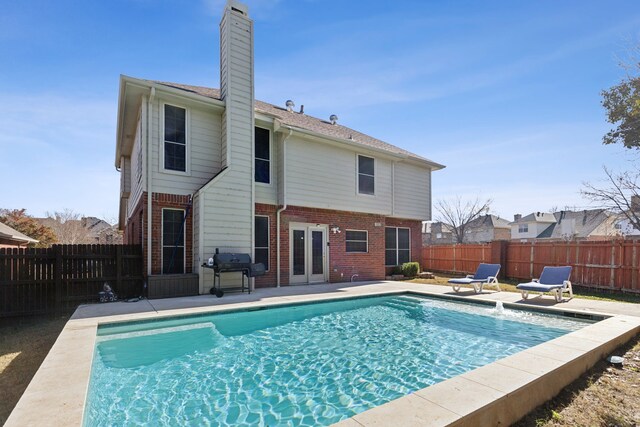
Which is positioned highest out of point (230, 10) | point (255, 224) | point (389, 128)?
point (230, 10)

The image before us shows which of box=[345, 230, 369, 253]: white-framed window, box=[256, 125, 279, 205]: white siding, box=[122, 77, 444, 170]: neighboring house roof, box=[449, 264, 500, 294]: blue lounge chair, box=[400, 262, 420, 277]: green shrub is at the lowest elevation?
box=[400, 262, 420, 277]: green shrub

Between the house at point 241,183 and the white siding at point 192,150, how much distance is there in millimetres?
30

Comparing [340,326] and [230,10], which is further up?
[230,10]

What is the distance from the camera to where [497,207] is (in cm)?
3662

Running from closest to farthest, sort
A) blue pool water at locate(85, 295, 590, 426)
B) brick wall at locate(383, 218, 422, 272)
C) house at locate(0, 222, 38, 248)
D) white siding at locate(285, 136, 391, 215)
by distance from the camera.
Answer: blue pool water at locate(85, 295, 590, 426), white siding at locate(285, 136, 391, 215), house at locate(0, 222, 38, 248), brick wall at locate(383, 218, 422, 272)

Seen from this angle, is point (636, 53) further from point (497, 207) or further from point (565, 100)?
point (497, 207)

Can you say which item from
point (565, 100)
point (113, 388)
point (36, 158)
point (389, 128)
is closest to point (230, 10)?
point (389, 128)

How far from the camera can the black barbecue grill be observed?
9195 mm

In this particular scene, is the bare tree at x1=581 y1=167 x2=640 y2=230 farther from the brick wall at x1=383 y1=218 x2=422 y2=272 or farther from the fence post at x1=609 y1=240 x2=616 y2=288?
the brick wall at x1=383 y1=218 x2=422 y2=272

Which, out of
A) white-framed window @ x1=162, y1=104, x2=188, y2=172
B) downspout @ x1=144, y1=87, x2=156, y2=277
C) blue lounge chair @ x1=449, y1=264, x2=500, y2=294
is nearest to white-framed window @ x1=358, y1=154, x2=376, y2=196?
blue lounge chair @ x1=449, y1=264, x2=500, y2=294

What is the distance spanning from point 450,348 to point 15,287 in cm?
992

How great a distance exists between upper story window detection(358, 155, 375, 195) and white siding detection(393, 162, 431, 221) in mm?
1949

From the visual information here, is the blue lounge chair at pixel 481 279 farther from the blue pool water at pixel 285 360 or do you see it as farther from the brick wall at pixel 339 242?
the brick wall at pixel 339 242

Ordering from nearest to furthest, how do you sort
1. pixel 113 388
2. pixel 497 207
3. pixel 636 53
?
pixel 113 388 → pixel 636 53 → pixel 497 207
